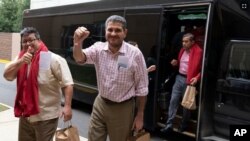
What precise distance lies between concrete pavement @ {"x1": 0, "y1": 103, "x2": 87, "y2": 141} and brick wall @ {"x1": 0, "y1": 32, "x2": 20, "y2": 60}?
17790mm

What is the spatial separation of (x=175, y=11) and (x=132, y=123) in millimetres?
3288

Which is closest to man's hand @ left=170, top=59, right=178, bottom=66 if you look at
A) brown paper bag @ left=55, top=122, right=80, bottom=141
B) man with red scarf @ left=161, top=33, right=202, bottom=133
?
man with red scarf @ left=161, top=33, right=202, bottom=133

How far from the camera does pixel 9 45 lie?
26188mm

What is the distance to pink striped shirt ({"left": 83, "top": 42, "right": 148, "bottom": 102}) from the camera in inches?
145

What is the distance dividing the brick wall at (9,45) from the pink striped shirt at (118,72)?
74.8ft

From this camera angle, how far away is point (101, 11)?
8578 millimetres

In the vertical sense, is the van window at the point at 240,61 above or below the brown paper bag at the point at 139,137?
above

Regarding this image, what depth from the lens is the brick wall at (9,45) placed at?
25.8 meters

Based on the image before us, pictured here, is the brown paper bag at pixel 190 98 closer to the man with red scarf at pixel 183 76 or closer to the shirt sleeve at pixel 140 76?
Result: the man with red scarf at pixel 183 76

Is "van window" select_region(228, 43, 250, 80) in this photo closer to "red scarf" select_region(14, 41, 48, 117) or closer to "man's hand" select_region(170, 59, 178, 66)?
"man's hand" select_region(170, 59, 178, 66)

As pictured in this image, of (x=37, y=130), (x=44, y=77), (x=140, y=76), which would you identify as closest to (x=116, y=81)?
(x=140, y=76)

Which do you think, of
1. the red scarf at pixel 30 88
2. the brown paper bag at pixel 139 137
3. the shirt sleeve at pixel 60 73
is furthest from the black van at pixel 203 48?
the red scarf at pixel 30 88

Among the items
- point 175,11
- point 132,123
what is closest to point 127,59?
point 132,123

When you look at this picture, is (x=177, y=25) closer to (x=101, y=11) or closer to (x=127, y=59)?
(x=101, y=11)
